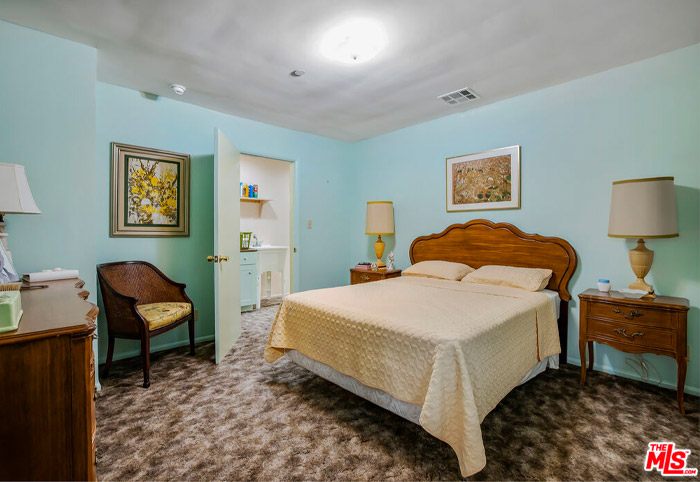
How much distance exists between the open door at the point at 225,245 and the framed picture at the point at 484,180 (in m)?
2.35

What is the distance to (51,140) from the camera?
88.7 inches

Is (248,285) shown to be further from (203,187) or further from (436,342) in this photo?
(436,342)

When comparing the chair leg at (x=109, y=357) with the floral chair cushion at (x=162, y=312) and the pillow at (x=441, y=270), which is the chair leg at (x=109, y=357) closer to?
the floral chair cushion at (x=162, y=312)

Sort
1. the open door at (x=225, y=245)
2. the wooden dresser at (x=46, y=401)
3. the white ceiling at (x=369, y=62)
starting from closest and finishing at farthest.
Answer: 1. the wooden dresser at (x=46, y=401)
2. the white ceiling at (x=369, y=62)
3. the open door at (x=225, y=245)


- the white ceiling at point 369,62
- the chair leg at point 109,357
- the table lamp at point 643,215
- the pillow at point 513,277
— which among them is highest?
the white ceiling at point 369,62

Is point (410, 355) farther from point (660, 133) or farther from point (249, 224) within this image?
point (249, 224)

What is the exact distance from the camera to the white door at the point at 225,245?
288cm

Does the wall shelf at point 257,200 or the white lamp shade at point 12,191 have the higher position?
the wall shelf at point 257,200

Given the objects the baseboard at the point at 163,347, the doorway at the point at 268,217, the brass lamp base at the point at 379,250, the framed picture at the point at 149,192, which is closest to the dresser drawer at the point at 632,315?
the brass lamp base at the point at 379,250

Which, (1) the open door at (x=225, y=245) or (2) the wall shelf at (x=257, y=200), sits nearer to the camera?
(1) the open door at (x=225, y=245)

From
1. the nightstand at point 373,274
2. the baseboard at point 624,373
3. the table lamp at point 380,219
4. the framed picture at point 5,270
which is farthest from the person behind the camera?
the table lamp at point 380,219

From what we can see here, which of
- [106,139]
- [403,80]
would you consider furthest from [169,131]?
[403,80]

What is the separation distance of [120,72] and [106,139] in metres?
0.59

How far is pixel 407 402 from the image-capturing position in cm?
173
